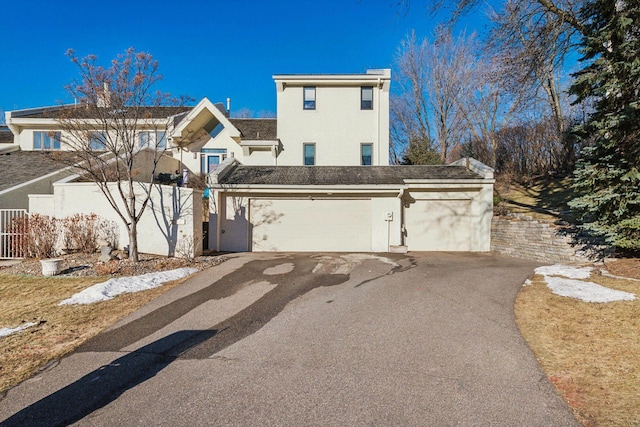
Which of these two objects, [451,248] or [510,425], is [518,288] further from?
[451,248]

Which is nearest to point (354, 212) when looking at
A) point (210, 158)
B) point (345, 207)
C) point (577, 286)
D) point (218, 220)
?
point (345, 207)

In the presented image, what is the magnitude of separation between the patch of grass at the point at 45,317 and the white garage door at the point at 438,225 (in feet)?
31.1

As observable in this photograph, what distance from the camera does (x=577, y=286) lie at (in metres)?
6.96

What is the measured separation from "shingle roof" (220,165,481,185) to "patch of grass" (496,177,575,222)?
8.56 feet

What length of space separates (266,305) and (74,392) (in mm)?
3254

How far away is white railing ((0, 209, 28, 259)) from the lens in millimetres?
10828

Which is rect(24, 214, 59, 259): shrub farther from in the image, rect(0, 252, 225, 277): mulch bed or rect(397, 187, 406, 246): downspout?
rect(397, 187, 406, 246): downspout

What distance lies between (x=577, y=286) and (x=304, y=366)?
6442 millimetres

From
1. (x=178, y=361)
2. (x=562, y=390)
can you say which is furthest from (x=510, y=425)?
(x=178, y=361)

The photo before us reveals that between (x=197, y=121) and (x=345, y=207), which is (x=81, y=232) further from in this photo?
(x=197, y=121)

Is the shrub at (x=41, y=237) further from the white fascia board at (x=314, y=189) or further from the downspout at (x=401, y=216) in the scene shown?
the downspout at (x=401, y=216)

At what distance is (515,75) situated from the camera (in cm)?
1220

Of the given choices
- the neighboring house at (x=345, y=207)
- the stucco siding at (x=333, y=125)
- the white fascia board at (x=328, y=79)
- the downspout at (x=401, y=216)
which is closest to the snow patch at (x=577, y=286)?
the neighboring house at (x=345, y=207)

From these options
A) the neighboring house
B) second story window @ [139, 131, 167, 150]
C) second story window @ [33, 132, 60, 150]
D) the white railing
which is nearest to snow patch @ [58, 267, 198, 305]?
the neighboring house
